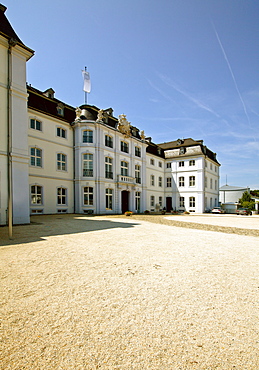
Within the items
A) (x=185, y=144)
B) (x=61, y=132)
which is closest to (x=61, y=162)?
(x=61, y=132)

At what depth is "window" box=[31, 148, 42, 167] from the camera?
22.2 meters

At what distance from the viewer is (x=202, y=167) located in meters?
39.2

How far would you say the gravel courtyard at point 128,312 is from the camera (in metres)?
2.37

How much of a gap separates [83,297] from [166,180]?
134 ft

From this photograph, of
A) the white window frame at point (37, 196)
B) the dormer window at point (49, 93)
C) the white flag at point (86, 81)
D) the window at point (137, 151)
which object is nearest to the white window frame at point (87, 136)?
the dormer window at point (49, 93)

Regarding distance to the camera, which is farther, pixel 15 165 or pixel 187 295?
pixel 15 165

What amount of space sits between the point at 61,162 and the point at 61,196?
409 centimetres

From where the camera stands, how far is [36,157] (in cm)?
2250

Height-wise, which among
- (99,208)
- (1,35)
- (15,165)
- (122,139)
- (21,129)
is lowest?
(99,208)

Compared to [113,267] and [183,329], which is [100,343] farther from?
[113,267]

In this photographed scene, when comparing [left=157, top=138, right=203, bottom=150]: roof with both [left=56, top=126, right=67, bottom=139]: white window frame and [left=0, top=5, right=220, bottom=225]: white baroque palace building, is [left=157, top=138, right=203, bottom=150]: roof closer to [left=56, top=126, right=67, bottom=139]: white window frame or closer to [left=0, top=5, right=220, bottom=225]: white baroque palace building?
[left=0, top=5, right=220, bottom=225]: white baroque palace building

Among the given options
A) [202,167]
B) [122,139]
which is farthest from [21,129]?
[202,167]

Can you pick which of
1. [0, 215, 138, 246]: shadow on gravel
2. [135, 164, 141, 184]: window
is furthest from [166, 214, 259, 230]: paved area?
[135, 164, 141, 184]: window

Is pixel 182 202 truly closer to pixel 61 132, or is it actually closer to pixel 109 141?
pixel 109 141
